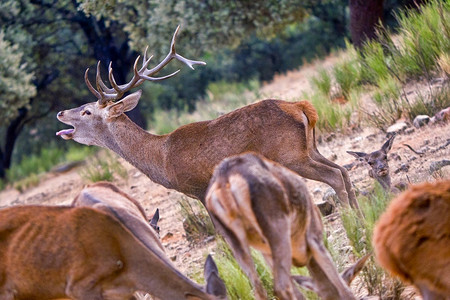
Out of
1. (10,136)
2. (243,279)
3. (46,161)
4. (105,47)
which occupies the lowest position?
(46,161)

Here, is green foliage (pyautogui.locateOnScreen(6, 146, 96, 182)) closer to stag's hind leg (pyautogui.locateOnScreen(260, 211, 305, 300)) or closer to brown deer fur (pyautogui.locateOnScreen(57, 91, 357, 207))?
brown deer fur (pyautogui.locateOnScreen(57, 91, 357, 207))

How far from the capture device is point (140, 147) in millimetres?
8586

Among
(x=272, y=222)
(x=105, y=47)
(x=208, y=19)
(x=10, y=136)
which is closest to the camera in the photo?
(x=272, y=222)

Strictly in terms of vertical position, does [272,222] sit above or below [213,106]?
above

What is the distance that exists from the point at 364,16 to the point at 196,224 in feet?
21.2

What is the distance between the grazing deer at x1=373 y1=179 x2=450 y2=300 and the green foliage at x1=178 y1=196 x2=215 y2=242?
4.22 meters

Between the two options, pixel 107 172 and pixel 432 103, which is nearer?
pixel 432 103

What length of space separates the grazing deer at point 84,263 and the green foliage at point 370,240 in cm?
120

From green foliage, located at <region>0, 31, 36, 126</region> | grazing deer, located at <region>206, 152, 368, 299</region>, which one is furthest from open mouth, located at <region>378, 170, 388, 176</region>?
green foliage, located at <region>0, 31, 36, 126</region>

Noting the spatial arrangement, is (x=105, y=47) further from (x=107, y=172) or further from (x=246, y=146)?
(x=246, y=146)

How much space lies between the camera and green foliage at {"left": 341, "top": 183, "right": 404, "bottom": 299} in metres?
5.22

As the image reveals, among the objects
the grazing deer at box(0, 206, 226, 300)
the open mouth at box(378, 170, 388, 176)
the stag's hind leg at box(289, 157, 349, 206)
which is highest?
the grazing deer at box(0, 206, 226, 300)

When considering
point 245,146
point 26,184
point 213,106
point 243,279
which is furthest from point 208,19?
point 243,279

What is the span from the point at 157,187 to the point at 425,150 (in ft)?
16.1
